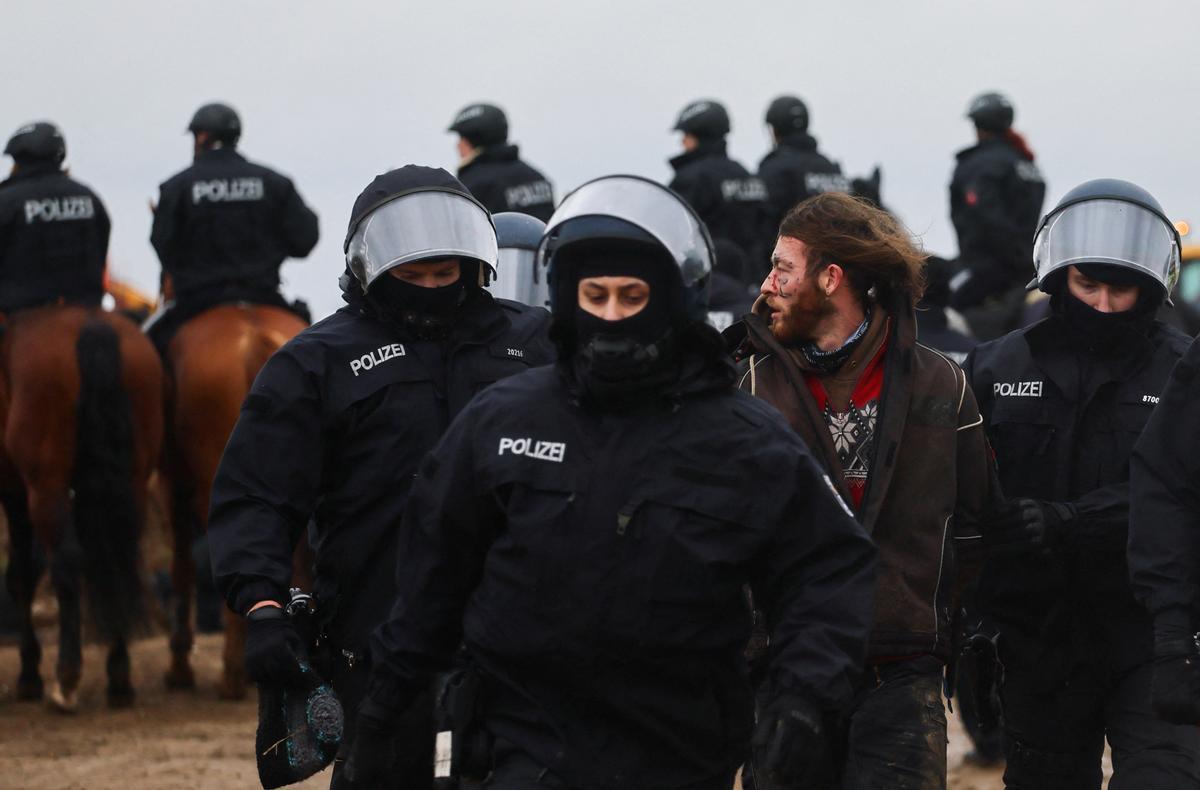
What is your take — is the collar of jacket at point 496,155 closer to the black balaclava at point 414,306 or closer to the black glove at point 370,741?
the black balaclava at point 414,306

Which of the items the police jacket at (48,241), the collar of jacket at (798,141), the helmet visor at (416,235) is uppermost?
the collar of jacket at (798,141)

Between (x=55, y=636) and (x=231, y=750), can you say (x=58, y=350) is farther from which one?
(x=55, y=636)

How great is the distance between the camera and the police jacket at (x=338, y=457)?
16.4 ft

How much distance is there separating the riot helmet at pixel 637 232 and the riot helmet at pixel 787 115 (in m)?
10.5

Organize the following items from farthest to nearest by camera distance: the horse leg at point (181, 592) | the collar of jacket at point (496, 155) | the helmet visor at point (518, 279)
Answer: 1. the collar of jacket at point (496, 155)
2. the horse leg at point (181, 592)
3. the helmet visor at point (518, 279)

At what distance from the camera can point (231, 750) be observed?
941cm

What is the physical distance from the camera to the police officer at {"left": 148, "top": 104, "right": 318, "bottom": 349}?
11078 mm

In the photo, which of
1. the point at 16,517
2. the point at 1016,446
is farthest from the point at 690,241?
the point at 16,517

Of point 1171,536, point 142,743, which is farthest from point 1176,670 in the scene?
point 142,743

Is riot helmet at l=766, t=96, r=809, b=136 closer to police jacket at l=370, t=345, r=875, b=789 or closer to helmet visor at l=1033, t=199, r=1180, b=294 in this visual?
helmet visor at l=1033, t=199, r=1180, b=294

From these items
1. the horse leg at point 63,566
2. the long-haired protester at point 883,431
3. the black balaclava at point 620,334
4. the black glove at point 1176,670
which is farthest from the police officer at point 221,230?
the black balaclava at point 620,334

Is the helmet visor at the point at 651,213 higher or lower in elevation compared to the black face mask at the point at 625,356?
higher

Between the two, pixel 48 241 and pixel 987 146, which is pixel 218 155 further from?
pixel 987 146

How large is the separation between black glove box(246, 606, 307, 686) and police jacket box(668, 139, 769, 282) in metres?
8.98
